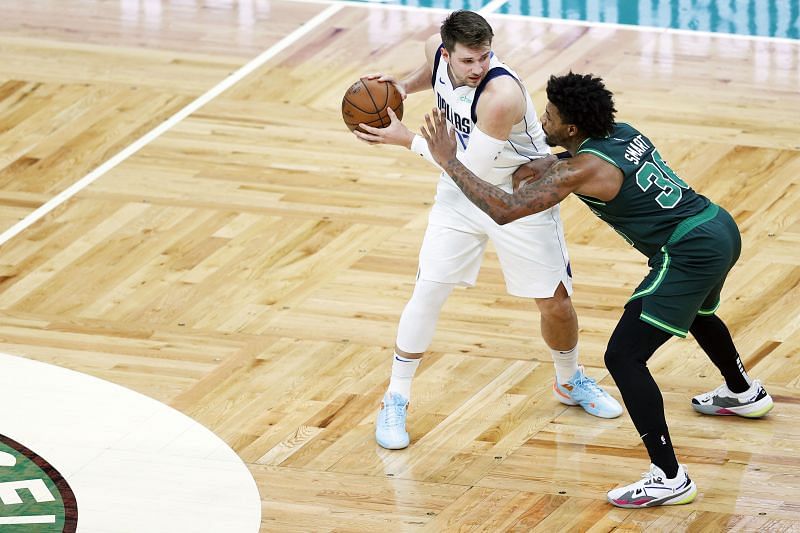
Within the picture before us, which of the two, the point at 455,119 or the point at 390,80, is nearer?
the point at 455,119

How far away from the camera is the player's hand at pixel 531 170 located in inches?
238

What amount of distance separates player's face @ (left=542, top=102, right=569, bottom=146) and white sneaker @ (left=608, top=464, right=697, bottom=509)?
1.23 m

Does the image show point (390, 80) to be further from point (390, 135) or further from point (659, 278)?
point (659, 278)

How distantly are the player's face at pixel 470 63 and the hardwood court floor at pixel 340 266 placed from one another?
1.47 m

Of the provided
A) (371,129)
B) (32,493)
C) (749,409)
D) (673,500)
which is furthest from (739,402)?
(32,493)

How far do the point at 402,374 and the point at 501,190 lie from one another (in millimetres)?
1007

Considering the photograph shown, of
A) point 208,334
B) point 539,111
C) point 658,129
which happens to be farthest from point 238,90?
point 208,334

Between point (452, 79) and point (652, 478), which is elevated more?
point (452, 79)

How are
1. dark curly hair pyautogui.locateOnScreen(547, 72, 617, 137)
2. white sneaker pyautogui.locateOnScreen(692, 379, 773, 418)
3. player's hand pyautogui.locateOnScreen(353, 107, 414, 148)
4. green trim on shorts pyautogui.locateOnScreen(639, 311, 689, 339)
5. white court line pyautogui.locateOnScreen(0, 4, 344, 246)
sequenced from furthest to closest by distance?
white court line pyautogui.locateOnScreen(0, 4, 344, 246)
white sneaker pyautogui.locateOnScreen(692, 379, 773, 418)
player's hand pyautogui.locateOnScreen(353, 107, 414, 148)
green trim on shorts pyautogui.locateOnScreen(639, 311, 689, 339)
dark curly hair pyautogui.locateOnScreen(547, 72, 617, 137)

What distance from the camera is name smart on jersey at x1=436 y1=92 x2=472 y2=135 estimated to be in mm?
6020

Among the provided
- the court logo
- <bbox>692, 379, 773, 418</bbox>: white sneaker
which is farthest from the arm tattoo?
the court logo

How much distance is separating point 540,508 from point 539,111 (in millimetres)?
4452

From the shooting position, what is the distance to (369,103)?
6.27m

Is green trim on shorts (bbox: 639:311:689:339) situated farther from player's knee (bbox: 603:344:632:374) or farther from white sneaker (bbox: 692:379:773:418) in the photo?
white sneaker (bbox: 692:379:773:418)
